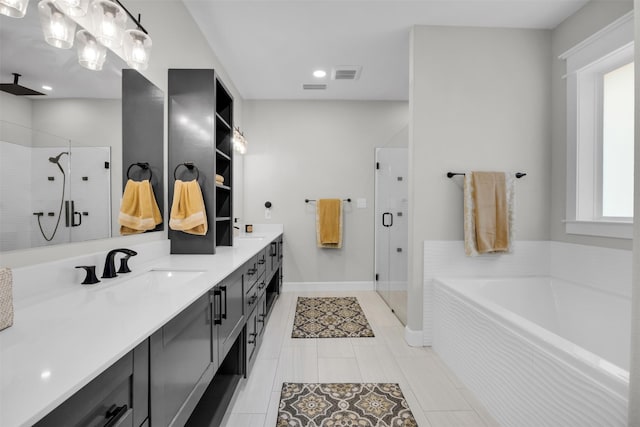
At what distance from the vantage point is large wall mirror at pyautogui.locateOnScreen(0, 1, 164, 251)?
0.95m

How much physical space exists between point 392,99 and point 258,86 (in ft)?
5.42

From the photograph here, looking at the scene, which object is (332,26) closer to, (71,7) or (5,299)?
(71,7)

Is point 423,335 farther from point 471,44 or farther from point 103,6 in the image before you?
point 103,6

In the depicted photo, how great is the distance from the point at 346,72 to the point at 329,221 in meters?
1.67

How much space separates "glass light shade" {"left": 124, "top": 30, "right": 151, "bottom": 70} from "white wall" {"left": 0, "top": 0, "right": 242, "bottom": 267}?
221 millimetres

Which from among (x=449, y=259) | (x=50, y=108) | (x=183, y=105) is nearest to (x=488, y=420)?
(x=449, y=259)

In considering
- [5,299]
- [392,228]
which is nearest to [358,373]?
[392,228]

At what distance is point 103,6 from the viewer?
127 cm

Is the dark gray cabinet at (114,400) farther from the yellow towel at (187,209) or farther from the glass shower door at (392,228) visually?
the glass shower door at (392,228)

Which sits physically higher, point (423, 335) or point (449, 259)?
point (449, 259)

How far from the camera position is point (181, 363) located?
0.96m

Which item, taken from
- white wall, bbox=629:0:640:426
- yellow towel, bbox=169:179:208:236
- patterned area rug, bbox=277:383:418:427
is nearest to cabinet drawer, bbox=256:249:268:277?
yellow towel, bbox=169:179:208:236

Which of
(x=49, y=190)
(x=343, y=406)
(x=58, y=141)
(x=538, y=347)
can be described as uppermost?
(x=58, y=141)

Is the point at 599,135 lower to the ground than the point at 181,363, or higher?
higher
